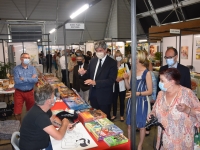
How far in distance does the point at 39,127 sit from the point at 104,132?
699mm

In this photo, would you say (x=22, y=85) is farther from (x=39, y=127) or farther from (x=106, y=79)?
(x=39, y=127)

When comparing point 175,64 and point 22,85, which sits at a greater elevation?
point 175,64

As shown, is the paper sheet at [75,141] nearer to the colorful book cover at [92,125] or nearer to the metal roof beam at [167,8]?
the colorful book cover at [92,125]

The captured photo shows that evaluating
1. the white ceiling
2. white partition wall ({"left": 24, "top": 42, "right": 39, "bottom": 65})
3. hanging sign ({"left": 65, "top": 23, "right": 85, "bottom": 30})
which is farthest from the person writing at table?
the white ceiling

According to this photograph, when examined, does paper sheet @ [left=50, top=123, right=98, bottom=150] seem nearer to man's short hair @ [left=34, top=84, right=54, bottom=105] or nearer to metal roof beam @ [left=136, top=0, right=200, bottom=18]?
man's short hair @ [left=34, top=84, right=54, bottom=105]

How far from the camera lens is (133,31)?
153cm

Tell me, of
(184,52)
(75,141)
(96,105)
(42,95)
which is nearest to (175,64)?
(96,105)

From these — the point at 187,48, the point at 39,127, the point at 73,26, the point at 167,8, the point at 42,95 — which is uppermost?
the point at 167,8

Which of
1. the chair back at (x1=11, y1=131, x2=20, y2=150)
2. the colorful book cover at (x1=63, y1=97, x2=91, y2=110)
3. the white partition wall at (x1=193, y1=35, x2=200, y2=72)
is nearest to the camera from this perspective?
the chair back at (x1=11, y1=131, x2=20, y2=150)

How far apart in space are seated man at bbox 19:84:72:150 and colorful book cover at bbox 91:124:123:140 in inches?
13.9

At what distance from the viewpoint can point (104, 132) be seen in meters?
2.08

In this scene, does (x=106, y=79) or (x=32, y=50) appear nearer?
(x=106, y=79)

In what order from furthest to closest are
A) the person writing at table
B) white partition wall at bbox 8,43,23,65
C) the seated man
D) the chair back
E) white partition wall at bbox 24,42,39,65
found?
white partition wall at bbox 8,43,23,65 → white partition wall at bbox 24,42,39,65 → the person writing at table → the chair back → the seated man

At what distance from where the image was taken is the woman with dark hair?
6.29 feet
